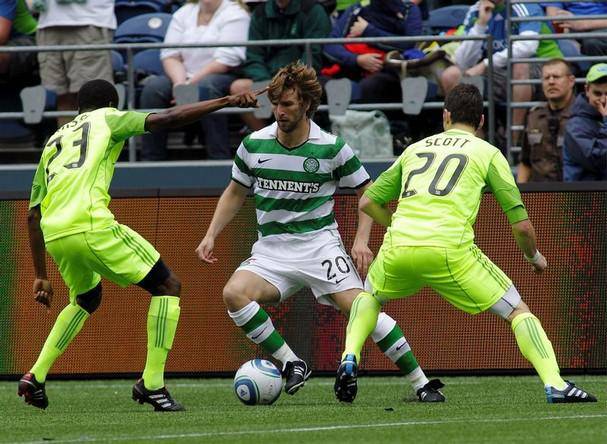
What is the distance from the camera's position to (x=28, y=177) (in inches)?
512

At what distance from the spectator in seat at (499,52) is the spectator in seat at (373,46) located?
1.75 ft

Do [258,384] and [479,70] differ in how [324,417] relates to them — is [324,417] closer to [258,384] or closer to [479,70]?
[258,384]

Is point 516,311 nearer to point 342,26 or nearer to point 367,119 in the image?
point 367,119

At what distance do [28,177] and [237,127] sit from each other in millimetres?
2003

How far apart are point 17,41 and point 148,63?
1.31m

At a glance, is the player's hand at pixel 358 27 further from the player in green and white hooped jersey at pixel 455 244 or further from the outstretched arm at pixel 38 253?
the outstretched arm at pixel 38 253

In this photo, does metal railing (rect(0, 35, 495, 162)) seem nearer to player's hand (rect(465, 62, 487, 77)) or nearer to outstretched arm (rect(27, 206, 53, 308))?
player's hand (rect(465, 62, 487, 77))

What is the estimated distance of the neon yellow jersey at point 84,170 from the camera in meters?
8.64

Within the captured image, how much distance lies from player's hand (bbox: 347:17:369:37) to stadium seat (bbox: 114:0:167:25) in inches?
107

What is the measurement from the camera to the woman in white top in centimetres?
1292

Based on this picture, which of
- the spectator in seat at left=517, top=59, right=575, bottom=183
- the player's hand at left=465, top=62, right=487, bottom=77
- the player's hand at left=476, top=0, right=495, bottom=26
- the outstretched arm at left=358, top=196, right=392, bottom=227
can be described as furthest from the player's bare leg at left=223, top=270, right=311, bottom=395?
the player's hand at left=476, top=0, right=495, bottom=26

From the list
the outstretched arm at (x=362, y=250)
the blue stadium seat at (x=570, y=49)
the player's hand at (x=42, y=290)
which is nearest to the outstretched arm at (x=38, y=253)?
the player's hand at (x=42, y=290)

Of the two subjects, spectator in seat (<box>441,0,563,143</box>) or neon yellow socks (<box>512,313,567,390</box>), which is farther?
spectator in seat (<box>441,0,563,143</box>)

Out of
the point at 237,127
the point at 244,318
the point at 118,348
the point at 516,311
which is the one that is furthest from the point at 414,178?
the point at 237,127
